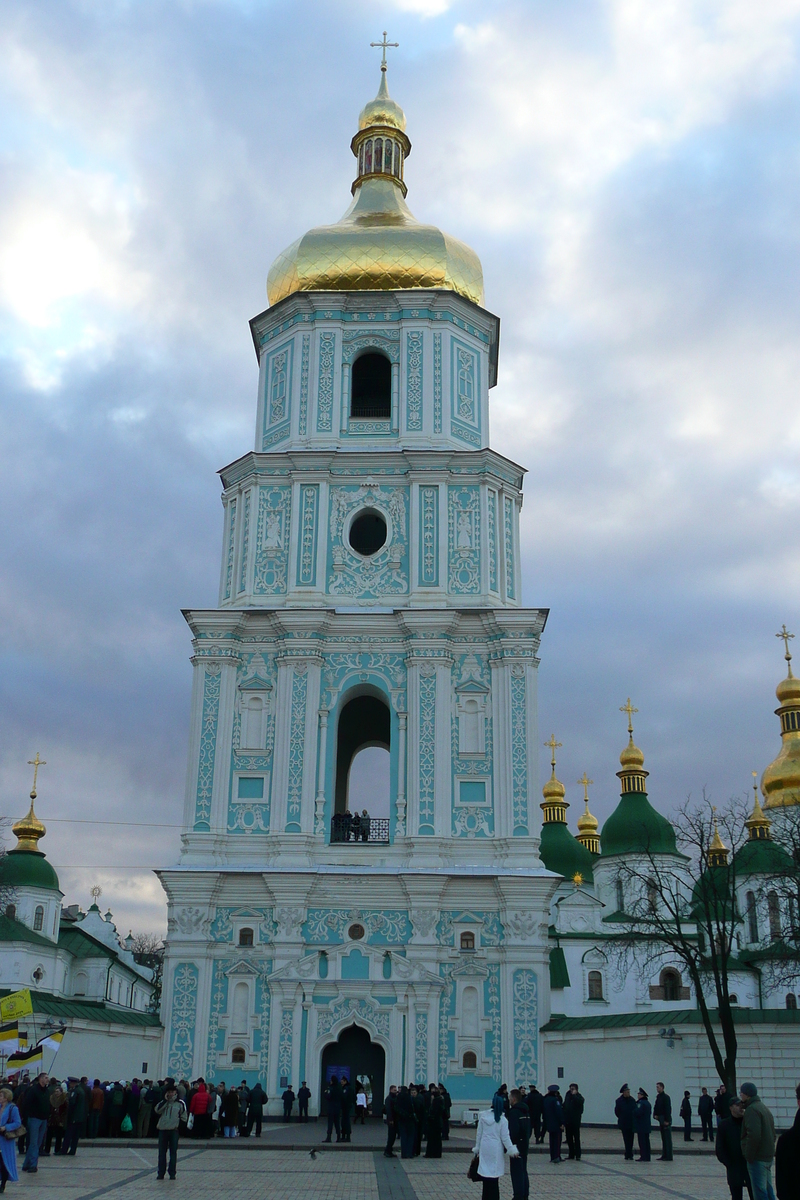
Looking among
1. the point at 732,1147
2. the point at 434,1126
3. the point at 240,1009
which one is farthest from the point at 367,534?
the point at 732,1147

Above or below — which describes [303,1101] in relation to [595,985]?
below

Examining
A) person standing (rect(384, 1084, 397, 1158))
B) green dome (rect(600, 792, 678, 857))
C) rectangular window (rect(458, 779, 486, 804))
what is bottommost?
person standing (rect(384, 1084, 397, 1158))

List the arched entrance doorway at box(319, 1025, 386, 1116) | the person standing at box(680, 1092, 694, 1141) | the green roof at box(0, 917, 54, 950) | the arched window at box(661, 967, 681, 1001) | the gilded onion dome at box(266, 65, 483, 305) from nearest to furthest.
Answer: the person standing at box(680, 1092, 694, 1141) → the arched entrance doorway at box(319, 1025, 386, 1116) → the gilded onion dome at box(266, 65, 483, 305) → the arched window at box(661, 967, 681, 1001) → the green roof at box(0, 917, 54, 950)

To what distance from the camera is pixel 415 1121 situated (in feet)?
59.1

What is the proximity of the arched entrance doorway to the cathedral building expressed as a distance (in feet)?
0.14

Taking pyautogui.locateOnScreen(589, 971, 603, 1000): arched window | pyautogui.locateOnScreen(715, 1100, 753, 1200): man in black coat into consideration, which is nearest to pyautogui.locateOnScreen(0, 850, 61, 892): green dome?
→ pyautogui.locateOnScreen(589, 971, 603, 1000): arched window

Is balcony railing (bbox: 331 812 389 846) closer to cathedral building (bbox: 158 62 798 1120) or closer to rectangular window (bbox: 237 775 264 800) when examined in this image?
cathedral building (bbox: 158 62 798 1120)

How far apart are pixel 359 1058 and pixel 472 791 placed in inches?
226

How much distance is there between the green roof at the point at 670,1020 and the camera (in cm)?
2339

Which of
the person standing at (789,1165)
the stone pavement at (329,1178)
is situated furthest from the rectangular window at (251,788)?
the person standing at (789,1165)

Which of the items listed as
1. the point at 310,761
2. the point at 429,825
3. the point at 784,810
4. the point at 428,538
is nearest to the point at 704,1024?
the point at 429,825

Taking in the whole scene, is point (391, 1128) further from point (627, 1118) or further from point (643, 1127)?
point (643, 1127)

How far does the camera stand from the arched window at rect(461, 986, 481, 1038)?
80.6ft

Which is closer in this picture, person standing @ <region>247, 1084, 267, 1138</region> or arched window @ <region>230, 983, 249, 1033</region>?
person standing @ <region>247, 1084, 267, 1138</region>
